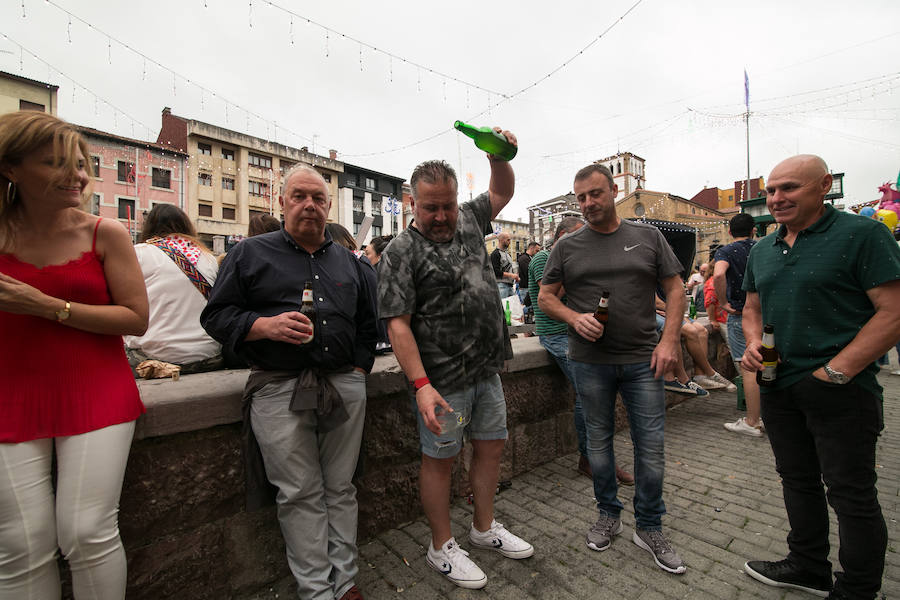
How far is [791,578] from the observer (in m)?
2.29

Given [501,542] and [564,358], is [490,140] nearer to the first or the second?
[564,358]

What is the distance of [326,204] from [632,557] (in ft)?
8.82

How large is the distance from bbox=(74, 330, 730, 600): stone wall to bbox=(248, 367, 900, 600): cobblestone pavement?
24 centimetres

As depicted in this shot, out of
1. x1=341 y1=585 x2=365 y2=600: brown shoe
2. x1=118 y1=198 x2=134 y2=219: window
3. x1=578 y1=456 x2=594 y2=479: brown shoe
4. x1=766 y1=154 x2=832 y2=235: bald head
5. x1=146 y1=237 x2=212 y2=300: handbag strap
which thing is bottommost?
x1=341 y1=585 x2=365 y2=600: brown shoe

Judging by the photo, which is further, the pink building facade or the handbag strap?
the pink building facade

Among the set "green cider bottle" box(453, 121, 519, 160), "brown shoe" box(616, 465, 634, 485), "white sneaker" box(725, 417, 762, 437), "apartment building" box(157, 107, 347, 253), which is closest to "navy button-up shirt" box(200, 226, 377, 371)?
"green cider bottle" box(453, 121, 519, 160)

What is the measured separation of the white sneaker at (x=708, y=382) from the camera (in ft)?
19.0

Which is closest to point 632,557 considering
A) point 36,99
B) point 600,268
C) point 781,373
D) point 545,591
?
point 545,591

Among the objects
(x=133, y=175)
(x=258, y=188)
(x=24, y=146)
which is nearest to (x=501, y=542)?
(x=24, y=146)

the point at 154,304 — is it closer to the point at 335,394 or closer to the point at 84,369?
the point at 84,369

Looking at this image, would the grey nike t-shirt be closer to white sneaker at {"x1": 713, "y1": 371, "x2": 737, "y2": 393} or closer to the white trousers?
the white trousers

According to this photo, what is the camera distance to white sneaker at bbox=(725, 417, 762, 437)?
15.5 ft

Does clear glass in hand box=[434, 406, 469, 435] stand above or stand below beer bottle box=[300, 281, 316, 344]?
below

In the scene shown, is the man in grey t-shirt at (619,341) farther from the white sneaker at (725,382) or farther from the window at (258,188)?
the window at (258,188)
